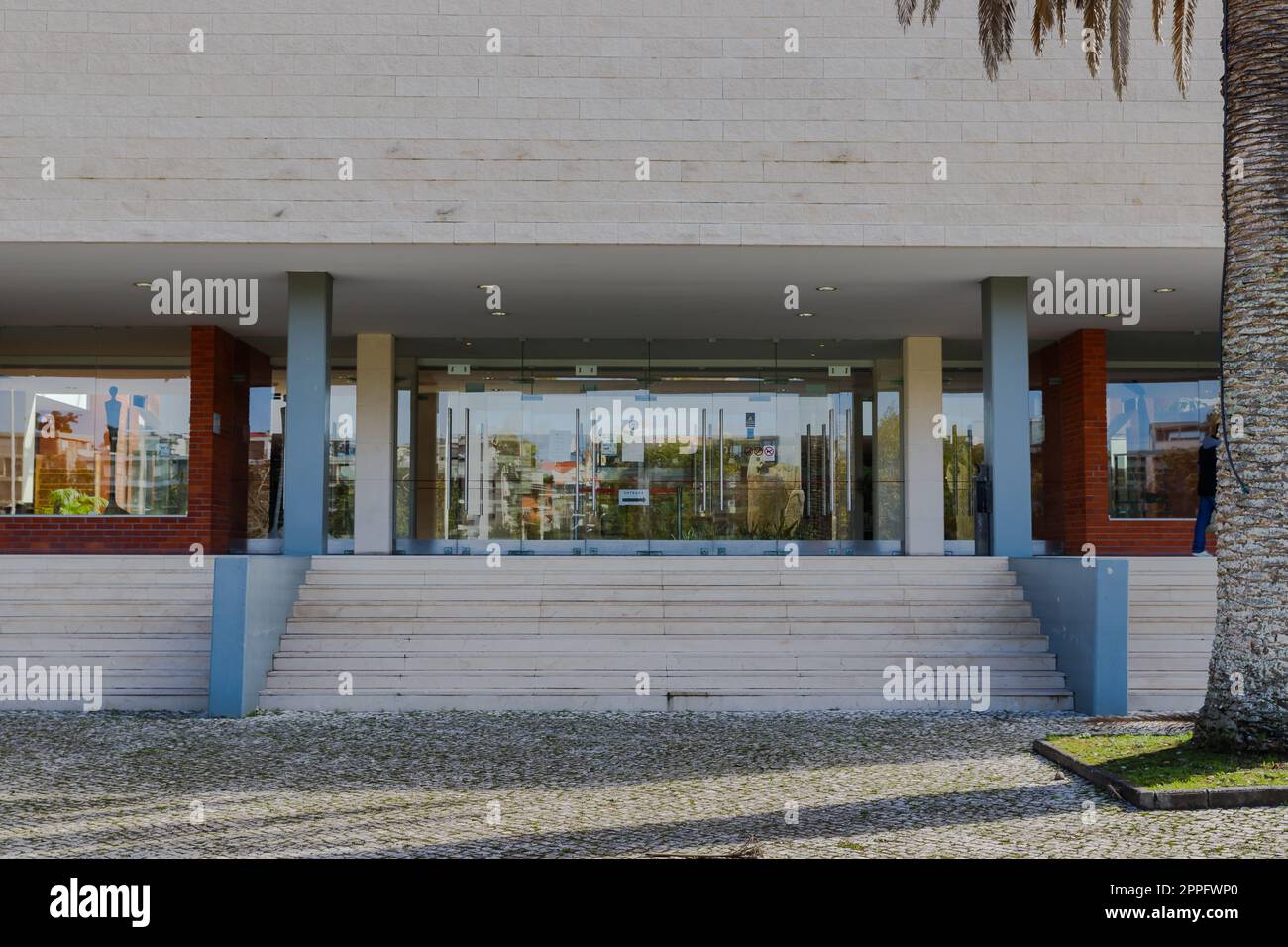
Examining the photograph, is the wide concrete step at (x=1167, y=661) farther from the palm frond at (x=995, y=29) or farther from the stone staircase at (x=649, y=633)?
the palm frond at (x=995, y=29)

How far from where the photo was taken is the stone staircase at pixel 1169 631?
1095cm

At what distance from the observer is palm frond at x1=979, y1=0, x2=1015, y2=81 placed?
429 inches

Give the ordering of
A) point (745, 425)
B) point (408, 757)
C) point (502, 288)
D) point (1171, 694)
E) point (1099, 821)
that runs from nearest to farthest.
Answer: point (1099, 821) < point (408, 757) < point (1171, 694) < point (502, 288) < point (745, 425)

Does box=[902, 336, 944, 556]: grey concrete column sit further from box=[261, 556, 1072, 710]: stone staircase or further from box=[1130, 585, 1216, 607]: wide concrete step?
box=[1130, 585, 1216, 607]: wide concrete step

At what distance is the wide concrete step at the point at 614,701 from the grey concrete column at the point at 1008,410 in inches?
109

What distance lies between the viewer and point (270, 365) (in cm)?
1945

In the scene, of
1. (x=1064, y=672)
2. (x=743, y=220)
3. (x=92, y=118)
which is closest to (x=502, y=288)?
(x=743, y=220)

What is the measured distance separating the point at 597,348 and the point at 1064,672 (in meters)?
9.49

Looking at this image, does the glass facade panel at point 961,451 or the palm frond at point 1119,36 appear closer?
the palm frond at point 1119,36

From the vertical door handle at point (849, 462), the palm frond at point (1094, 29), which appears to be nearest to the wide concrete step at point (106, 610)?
the palm frond at point (1094, 29)

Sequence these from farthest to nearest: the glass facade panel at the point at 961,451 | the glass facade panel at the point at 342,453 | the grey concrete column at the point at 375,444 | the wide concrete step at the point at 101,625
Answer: the glass facade panel at the point at 961,451 < the glass facade panel at the point at 342,453 < the grey concrete column at the point at 375,444 < the wide concrete step at the point at 101,625

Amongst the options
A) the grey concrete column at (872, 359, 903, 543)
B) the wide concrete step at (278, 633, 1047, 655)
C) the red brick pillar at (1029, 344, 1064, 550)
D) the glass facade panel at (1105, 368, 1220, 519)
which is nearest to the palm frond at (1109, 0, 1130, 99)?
the wide concrete step at (278, 633, 1047, 655)

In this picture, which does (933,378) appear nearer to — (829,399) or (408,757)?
(829,399)
